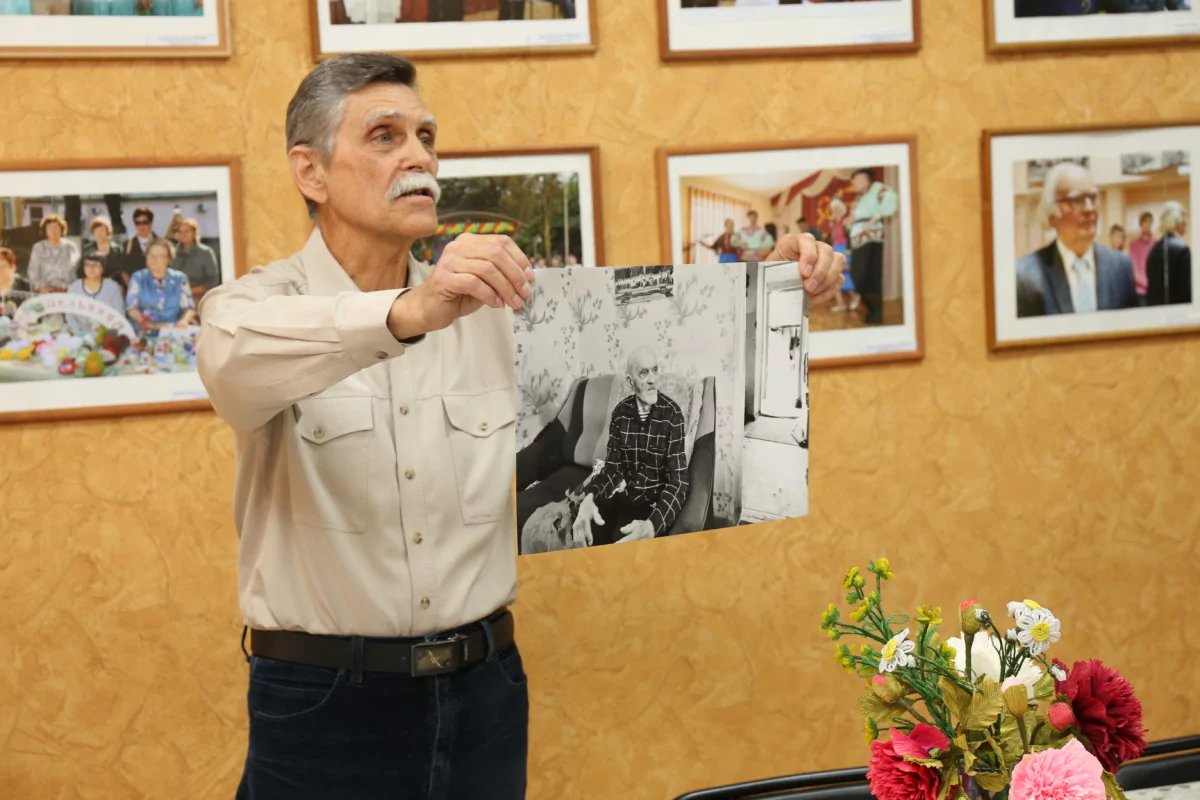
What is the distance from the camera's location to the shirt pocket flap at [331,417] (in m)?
1.97

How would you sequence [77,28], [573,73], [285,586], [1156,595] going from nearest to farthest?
[285,586] < [77,28] < [573,73] < [1156,595]

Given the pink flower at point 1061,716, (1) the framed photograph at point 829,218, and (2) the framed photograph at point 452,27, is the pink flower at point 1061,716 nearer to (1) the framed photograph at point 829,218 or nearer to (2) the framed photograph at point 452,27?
(1) the framed photograph at point 829,218

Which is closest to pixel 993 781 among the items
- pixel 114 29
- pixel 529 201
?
pixel 529 201

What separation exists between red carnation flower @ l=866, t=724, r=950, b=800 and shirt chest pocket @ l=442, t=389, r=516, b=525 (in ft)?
2.93

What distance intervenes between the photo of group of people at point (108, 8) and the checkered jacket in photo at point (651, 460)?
1.53 metres

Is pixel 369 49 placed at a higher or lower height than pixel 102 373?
higher

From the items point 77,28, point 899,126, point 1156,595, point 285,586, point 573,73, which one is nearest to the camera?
point 285,586

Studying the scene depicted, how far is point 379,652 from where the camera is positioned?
6.43 ft

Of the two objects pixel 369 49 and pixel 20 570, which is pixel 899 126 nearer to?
pixel 369 49

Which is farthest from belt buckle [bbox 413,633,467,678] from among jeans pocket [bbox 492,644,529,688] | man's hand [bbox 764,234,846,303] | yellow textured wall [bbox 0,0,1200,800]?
yellow textured wall [bbox 0,0,1200,800]

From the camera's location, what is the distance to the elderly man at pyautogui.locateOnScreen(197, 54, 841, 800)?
1967 millimetres

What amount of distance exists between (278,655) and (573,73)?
1.60m

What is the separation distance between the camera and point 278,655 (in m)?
2.00

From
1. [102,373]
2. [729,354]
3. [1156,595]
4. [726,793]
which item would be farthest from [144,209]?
[1156,595]
